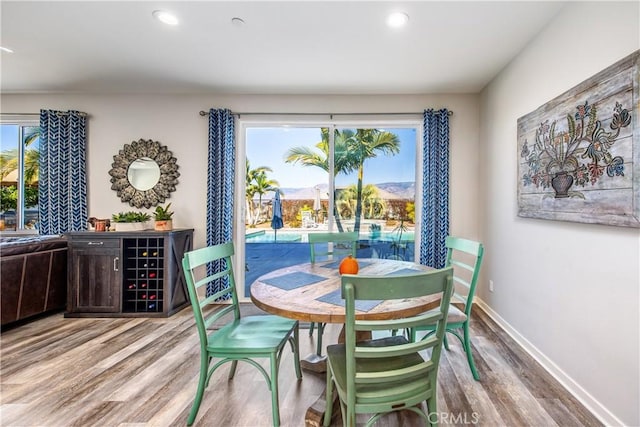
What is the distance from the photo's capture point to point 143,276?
3207mm

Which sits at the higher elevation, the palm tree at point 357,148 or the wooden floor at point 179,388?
the palm tree at point 357,148

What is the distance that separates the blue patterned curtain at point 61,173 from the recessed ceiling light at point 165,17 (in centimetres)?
224

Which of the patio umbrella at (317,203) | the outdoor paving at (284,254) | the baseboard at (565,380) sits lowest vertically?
the baseboard at (565,380)

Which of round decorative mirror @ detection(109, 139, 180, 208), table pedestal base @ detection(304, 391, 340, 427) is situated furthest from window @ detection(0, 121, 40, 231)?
table pedestal base @ detection(304, 391, 340, 427)

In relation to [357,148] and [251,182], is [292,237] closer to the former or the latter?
[251,182]

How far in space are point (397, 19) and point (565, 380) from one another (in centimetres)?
283

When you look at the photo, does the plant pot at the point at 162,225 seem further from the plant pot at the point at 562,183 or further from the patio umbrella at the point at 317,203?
the plant pot at the point at 562,183

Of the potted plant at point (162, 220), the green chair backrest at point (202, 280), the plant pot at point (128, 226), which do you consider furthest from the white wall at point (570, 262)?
the plant pot at point (128, 226)

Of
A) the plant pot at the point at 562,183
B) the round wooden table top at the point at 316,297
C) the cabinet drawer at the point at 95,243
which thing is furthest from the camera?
the cabinet drawer at the point at 95,243

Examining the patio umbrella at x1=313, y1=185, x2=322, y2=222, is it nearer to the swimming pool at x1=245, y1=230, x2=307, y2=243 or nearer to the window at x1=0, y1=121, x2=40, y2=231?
the swimming pool at x1=245, y1=230, x2=307, y2=243

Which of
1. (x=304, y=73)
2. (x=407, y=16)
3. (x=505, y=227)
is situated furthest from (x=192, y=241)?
(x=505, y=227)

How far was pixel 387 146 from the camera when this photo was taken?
12.3 feet

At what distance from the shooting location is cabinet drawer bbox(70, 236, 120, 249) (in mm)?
3117

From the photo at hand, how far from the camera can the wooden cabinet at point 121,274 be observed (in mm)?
3131
